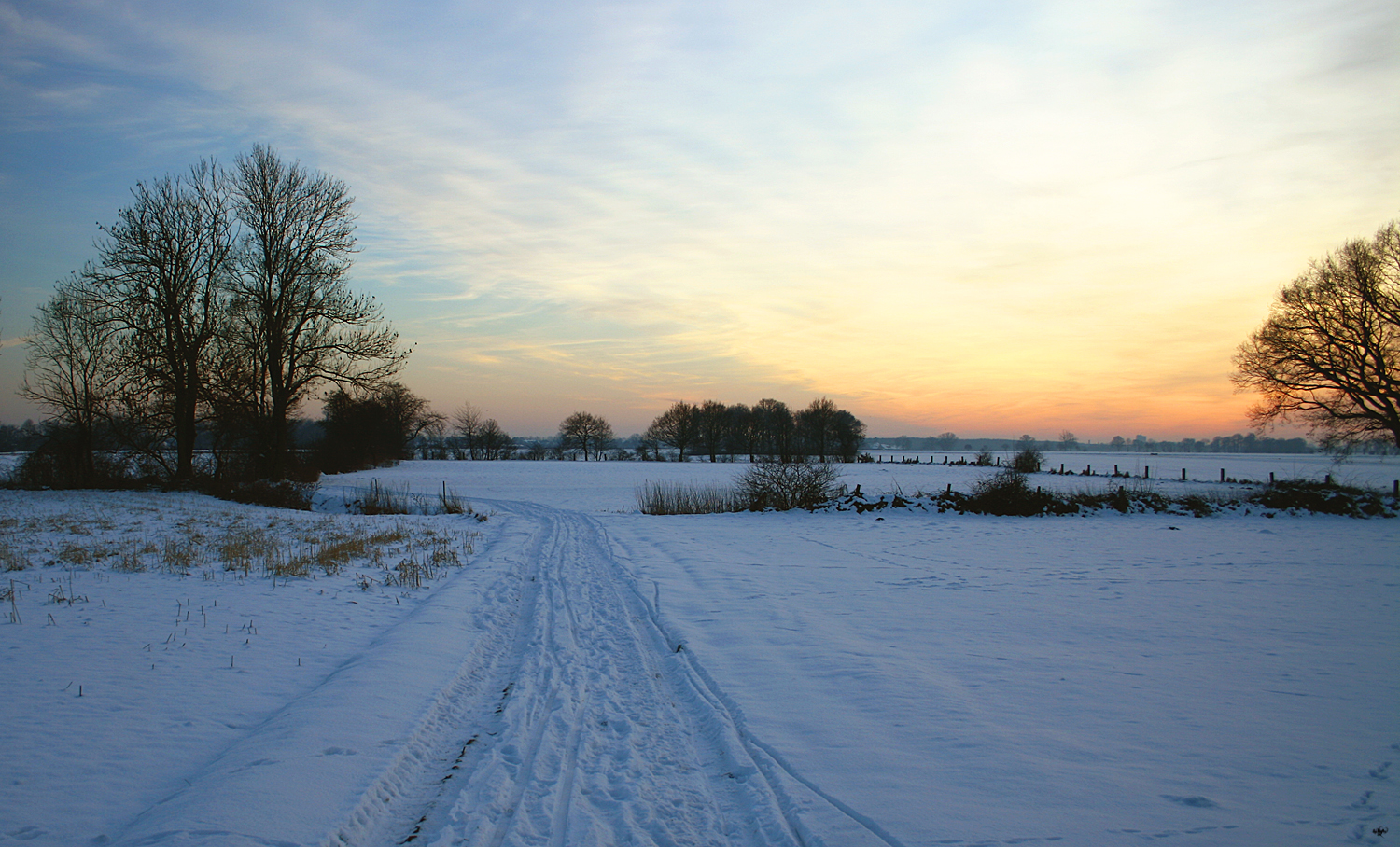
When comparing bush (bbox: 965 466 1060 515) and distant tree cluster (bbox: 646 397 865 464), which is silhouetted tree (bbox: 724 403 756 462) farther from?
bush (bbox: 965 466 1060 515)

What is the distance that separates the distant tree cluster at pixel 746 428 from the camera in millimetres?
93875

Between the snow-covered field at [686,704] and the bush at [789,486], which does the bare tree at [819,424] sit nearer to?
the bush at [789,486]

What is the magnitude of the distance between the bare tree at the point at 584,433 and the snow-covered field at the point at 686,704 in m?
90.7

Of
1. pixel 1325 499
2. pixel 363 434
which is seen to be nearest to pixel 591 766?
pixel 1325 499

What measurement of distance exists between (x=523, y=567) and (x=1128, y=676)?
Result: 31.9 ft

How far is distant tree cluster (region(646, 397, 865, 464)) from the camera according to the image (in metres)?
93.9

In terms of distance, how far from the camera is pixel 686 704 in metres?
5.24

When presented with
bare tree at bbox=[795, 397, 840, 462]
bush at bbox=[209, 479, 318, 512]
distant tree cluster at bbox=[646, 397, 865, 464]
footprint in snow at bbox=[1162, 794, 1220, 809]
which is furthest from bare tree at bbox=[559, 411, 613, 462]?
footprint in snow at bbox=[1162, 794, 1220, 809]

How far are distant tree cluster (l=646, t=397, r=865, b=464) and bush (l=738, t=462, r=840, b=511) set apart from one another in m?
66.7

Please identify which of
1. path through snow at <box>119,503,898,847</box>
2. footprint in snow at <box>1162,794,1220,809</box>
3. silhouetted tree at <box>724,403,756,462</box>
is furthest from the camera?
silhouetted tree at <box>724,403,756,462</box>

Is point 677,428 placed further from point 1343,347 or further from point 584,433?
point 1343,347

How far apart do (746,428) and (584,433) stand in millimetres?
27438

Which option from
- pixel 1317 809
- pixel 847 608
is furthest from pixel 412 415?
pixel 1317 809

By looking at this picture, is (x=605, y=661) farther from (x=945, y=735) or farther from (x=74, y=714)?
(x=74, y=714)
